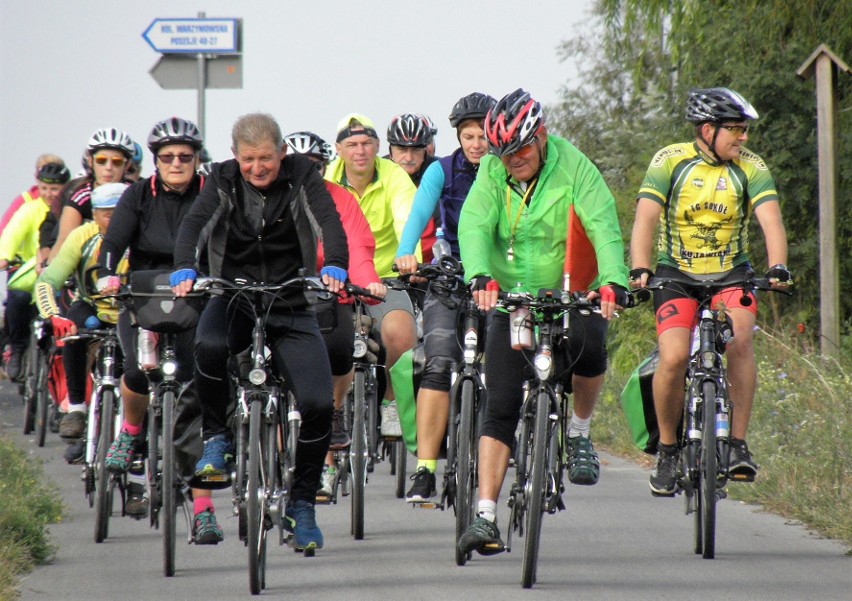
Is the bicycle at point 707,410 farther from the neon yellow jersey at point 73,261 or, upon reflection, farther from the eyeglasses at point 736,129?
the neon yellow jersey at point 73,261

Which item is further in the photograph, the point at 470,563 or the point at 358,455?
the point at 358,455

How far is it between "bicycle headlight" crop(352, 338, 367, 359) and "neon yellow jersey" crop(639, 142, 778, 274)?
2195mm

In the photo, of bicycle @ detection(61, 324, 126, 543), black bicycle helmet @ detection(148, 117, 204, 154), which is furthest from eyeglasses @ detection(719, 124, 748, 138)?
bicycle @ detection(61, 324, 126, 543)

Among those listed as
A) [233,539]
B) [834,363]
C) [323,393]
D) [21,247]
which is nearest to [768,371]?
[834,363]

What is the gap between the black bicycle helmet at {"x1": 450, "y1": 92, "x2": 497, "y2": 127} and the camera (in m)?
10.5

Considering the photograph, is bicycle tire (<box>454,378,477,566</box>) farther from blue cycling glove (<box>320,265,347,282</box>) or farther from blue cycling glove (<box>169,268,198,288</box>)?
blue cycling glove (<box>169,268,198,288</box>)

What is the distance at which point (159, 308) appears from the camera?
9062 millimetres

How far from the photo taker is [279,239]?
27.1ft

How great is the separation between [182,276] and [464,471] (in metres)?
1.76

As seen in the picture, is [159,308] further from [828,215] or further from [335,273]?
[828,215]

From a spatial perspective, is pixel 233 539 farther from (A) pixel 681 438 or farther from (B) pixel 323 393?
(A) pixel 681 438

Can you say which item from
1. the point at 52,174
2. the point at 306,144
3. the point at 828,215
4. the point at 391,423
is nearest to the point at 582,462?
the point at 391,423

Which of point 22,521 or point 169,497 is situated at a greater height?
point 169,497

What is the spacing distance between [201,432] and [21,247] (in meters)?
9.32
